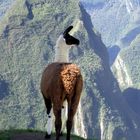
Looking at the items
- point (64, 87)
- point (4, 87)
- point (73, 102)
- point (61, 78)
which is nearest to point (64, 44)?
point (61, 78)

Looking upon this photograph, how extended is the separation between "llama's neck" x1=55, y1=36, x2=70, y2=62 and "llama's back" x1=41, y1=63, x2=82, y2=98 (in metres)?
0.29

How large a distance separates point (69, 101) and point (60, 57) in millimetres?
1422

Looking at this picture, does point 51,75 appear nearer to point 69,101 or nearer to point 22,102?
point 69,101

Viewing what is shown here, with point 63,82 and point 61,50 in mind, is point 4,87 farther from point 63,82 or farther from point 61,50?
point 63,82

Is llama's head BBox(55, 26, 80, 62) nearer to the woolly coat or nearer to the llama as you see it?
the llama

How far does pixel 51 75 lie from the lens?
11938 millimetres

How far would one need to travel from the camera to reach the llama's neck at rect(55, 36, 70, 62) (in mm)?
12236

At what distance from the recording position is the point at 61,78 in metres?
Result: 11.4

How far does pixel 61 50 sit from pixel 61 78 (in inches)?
44.3

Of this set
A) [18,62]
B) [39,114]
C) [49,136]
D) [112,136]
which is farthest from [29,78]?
[49,136]

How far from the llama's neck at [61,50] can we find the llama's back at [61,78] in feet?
0.97

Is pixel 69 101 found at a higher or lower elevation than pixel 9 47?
lower

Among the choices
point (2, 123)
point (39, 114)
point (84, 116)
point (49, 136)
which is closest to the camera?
point (49, 136)

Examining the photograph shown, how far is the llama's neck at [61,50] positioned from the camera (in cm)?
1224
